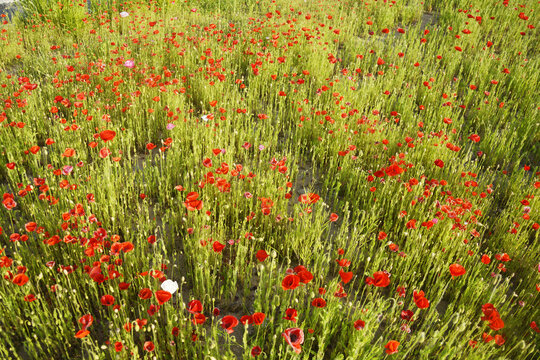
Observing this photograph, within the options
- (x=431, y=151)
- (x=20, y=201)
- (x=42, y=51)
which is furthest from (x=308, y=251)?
(x=42, y=51)

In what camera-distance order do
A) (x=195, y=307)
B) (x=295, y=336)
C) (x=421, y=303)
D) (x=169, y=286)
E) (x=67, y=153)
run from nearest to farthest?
1. (x=295, y=336)
2. (x=195, y=307)
3. (x=421, y=303)
4. (x=169, y=286)
5. (x=67, y=153)

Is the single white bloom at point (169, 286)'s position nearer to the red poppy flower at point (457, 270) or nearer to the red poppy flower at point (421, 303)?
the red poppy flower at point (421, 303)

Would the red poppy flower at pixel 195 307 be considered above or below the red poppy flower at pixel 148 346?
above

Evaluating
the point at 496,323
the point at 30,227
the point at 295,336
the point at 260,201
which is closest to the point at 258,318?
the point at 295,336

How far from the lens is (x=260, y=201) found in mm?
2982

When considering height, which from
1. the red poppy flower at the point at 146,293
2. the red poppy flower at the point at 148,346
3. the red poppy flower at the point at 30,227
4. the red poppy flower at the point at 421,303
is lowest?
the red poppy flower at the point at 148,346

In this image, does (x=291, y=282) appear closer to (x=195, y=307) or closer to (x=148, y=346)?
(x=195, y=307)

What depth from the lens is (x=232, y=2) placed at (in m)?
9.57

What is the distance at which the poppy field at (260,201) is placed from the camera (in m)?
2.02

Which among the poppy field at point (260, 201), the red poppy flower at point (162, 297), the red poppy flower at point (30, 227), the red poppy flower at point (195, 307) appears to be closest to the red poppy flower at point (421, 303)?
the poppy field at point (260, 201)

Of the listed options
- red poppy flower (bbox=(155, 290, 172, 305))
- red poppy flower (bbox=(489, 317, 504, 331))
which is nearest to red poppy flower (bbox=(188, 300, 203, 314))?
red poppy flower (bbox=(155, 290, 172, 305))

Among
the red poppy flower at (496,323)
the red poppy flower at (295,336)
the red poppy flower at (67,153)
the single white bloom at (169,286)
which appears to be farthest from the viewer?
the red poppy flower at (67,153)

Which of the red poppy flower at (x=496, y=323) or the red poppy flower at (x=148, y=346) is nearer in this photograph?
the red poppy flower at (x=148, y=346)

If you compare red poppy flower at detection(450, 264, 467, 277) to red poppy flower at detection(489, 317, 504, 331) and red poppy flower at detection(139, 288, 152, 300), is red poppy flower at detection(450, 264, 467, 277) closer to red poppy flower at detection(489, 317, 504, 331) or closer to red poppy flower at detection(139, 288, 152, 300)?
red poppy flower at detection(489, 317, 504, 331)
